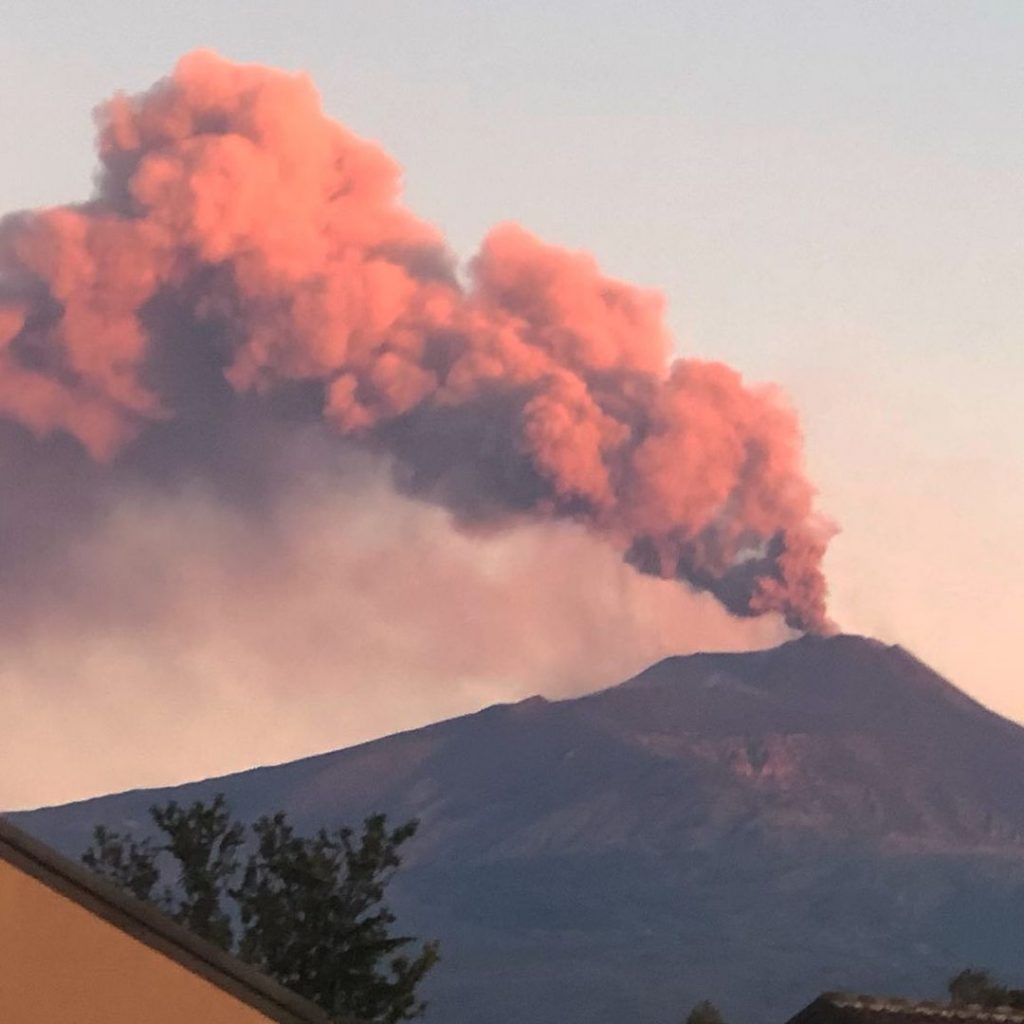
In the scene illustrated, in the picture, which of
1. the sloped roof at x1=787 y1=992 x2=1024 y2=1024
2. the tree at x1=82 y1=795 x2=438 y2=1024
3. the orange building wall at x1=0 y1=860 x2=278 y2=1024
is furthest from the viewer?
the tree at x1=82 y1=795 x2=438 y2=1024

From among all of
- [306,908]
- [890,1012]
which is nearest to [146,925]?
[890,1012]

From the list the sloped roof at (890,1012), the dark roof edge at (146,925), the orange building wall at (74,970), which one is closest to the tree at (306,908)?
the sloped roof at (890,1012)

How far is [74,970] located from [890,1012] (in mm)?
12257

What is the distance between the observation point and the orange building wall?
12.3m

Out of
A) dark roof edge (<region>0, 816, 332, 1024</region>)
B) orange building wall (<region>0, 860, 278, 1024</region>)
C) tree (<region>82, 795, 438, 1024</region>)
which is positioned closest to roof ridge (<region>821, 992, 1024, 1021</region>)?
dark roof edge (<region>0, 816, 332, 1024</region>)

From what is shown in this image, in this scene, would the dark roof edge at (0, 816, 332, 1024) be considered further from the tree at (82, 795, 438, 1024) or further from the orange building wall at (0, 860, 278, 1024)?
the tree at (82, 795, 438, 1024)

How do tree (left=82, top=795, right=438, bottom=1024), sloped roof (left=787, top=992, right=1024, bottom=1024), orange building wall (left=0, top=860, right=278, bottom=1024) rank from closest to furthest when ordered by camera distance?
orange building wall (left=0, top=860, right=278, bottom=1024), sloped roof (left=787, top=992, right=1024, bottom=1024), tree (left=82, top=795, right=438, bottom=1024)

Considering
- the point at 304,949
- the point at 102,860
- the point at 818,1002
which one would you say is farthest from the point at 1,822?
the point at 102,860

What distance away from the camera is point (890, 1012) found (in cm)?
2258

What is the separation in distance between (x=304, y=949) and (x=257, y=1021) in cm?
3345

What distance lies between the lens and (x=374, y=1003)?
140ft

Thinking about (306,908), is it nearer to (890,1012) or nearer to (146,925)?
(890,1012)

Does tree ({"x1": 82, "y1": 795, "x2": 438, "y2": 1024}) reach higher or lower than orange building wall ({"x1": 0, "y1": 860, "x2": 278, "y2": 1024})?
higher

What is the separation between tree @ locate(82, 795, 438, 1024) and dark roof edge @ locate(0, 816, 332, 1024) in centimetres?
2982
